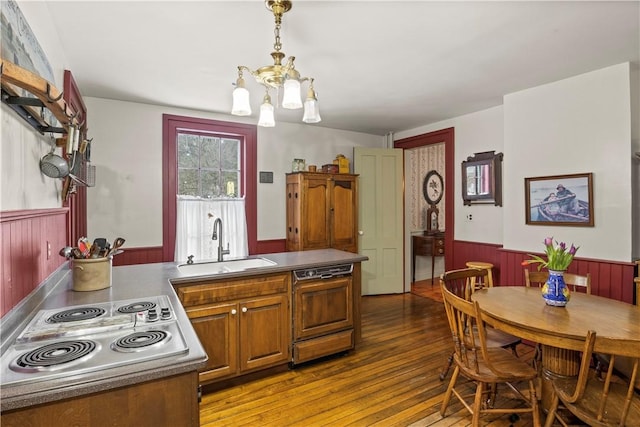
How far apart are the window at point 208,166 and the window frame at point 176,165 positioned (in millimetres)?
97

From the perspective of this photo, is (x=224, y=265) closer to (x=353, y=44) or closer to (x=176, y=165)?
(x=176, y=165)

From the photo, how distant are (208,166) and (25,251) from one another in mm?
2898

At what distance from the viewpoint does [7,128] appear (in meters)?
1.31

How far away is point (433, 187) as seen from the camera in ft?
20.0

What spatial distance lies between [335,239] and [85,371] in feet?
12.4

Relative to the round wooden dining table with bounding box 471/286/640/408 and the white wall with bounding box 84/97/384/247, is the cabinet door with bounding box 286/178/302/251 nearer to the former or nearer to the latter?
the white wall with bounding box 84/97/384/247

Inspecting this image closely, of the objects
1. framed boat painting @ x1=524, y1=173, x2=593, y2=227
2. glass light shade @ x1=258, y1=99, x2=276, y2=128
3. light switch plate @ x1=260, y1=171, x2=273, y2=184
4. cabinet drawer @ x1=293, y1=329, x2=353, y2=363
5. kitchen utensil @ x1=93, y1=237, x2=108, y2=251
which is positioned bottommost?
cabinet drawer @ x1=293, y1=329, x2=353, y2=363

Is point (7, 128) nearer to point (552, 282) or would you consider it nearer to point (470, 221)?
point (552, 282)

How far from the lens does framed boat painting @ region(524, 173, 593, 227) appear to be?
9.61 ft

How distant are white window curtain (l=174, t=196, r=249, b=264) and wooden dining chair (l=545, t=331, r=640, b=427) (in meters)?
3.06

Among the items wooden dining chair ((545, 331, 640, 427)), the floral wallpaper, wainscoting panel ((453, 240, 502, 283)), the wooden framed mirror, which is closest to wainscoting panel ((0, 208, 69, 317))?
wooden dining chair ((545, 331, 640, 427))

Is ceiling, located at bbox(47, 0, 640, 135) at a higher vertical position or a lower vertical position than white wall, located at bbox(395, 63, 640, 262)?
higher

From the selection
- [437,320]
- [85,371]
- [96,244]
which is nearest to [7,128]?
[96,244]

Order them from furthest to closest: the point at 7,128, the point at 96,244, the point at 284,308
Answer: the point at 284,308 → the point at 96,244 → the point at 7,128
